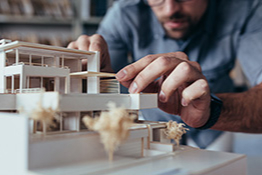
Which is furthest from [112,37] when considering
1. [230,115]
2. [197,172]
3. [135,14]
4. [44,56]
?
[197,172]

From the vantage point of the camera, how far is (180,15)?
3.30 m

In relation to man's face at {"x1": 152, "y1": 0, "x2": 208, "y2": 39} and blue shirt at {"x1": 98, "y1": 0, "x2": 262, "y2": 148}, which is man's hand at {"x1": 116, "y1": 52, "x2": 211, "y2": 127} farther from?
man's face at {"x1": 152, "y1": 0, "x2": 208, "y2": 39}

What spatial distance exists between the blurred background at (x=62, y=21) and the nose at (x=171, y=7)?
120cm

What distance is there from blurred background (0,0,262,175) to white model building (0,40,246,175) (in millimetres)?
1876

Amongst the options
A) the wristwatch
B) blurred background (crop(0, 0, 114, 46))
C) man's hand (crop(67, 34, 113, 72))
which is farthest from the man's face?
the wristwatch

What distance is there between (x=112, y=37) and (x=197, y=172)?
2.62m

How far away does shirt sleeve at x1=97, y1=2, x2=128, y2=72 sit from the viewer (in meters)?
3.69

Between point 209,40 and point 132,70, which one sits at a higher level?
point 209,40

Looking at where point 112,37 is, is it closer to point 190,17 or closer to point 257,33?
point 190,17

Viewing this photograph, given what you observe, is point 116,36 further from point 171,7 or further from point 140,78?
point 140,78

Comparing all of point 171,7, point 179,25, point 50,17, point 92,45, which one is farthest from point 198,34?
point 50,17

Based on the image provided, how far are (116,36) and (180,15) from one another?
2.95 ft

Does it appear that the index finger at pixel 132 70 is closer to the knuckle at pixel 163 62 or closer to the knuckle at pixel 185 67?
the knuckle at pixel 163 62

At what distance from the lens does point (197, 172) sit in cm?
148
